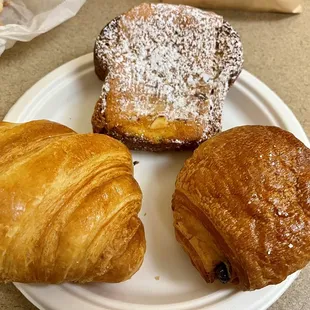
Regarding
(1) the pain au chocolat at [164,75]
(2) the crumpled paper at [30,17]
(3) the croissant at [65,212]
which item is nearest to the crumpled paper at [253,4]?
(1) the pain au chocolat at [164,75]

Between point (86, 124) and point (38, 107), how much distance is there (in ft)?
0.39

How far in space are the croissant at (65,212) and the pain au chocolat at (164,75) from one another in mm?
173

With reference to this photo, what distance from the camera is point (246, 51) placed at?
1233mm

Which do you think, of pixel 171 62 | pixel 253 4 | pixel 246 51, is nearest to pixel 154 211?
pixel 171 62

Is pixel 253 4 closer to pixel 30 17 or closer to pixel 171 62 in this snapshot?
pixel 171 62

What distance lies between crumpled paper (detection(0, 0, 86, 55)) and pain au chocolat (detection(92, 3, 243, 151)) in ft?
0.54

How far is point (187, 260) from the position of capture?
92 centimetres

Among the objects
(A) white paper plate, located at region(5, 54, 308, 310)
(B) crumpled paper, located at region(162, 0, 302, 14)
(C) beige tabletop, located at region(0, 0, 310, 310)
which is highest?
(B) crumpled paper, located at region(162, 0, 302, 14)

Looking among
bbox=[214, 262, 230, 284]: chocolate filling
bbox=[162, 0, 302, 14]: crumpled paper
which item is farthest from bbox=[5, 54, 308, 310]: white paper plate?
bbox=[162, 0, 302, 14]: crumpled paper

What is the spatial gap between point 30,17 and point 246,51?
59cm

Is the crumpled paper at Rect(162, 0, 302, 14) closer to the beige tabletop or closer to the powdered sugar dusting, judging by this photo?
the beige tabletop

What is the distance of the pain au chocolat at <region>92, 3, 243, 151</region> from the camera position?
3.23 ft

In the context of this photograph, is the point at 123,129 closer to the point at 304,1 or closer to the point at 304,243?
the point at 304,243

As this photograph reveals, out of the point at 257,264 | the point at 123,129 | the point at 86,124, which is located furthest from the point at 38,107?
the point at 257,264
